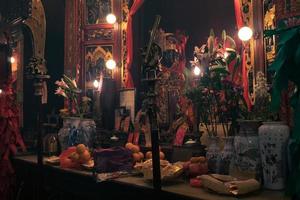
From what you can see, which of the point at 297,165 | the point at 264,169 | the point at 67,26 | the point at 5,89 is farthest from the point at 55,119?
the point at 297,165

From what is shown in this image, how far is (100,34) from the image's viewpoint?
534 centimetres

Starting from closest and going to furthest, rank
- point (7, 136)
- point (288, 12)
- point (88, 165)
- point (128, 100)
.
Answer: point (288, 12) < point (88, 165) < point (7, 136) < point (128, 100)

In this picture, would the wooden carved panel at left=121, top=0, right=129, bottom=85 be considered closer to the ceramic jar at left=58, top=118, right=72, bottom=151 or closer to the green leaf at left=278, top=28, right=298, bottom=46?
the ceramic jar at left=58, top=118, right=72, bottom=151

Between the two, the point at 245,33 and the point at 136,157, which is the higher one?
the point at 245,33

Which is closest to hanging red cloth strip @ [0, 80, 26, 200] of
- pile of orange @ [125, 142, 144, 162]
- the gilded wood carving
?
the gilded wood carving

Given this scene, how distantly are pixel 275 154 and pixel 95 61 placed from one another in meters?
3.68


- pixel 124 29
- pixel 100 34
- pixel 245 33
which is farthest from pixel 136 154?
pixel 100 34

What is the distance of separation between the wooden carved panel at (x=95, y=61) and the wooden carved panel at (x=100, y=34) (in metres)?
0.12

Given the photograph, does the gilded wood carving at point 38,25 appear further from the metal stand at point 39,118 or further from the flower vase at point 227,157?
the flower vase at point 227,157

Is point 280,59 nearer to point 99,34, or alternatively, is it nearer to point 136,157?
point 136,157

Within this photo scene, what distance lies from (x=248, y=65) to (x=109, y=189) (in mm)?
2371

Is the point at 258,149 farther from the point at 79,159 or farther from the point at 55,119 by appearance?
the point at 55,119

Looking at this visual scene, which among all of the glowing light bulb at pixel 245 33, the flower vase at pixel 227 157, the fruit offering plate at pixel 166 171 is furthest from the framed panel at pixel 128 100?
the flower vase at pixel 227 157

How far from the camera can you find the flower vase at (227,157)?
249 cm
